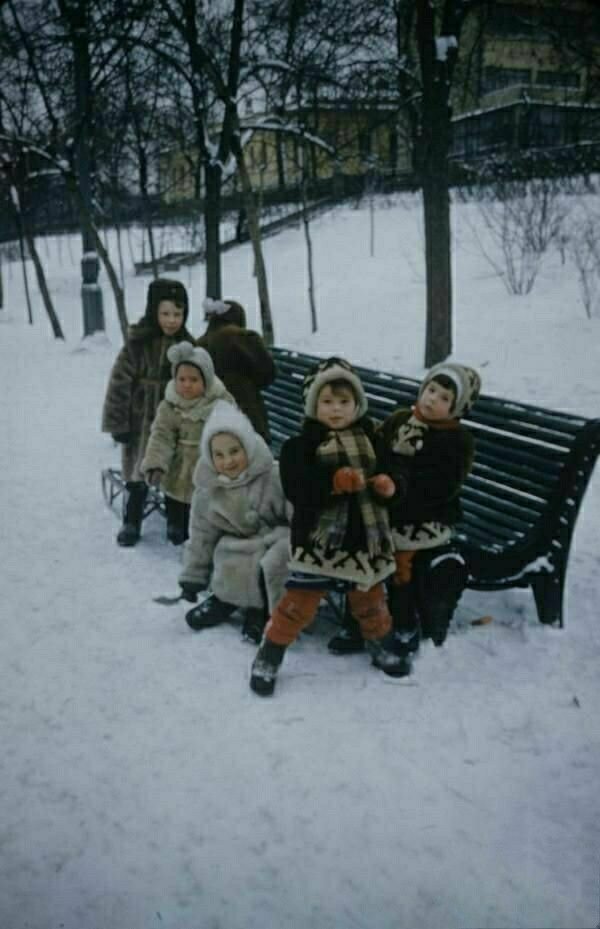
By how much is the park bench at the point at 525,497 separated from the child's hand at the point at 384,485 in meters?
0.71

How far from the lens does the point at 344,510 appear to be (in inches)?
127

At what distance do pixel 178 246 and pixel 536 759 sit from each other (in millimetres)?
32363

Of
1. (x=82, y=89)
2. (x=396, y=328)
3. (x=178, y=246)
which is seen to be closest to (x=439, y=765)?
(x=396, y=328)

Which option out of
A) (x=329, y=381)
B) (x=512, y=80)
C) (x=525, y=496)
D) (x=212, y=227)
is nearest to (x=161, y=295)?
(x=329, y=381)

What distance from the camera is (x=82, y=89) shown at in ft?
40.8

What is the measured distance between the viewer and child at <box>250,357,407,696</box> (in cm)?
320

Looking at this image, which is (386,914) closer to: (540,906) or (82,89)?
(540,906)

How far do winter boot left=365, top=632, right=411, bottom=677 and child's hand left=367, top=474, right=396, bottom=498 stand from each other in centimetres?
82

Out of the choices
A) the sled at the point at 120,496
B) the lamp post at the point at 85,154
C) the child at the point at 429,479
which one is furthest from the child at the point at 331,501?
the lamp post at the point at 85,154

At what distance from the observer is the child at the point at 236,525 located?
145 inches

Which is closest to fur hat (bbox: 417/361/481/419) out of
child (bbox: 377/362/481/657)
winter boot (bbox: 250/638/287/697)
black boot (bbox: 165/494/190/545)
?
child (bbox: 377/362/481/657)

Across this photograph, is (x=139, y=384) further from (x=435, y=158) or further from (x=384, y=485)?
(x=435, y=158)

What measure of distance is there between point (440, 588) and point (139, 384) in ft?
9.18

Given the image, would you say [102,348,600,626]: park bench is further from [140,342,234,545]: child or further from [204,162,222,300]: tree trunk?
[204,162,222,300]: tree trunk
